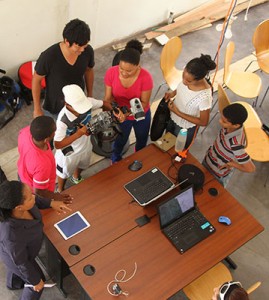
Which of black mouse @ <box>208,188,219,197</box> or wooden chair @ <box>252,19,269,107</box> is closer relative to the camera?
black mouse @ <box>208,188,219,197</box>

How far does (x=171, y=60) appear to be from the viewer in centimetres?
439

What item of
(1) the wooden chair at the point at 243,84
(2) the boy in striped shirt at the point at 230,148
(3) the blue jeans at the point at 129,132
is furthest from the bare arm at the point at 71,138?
(1) the wooden chair at the point at 243,84

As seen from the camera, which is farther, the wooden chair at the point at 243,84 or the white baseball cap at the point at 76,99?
the wooden chair at the point at 243,84

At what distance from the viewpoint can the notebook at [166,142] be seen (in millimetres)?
3436

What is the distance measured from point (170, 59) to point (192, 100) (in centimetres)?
123

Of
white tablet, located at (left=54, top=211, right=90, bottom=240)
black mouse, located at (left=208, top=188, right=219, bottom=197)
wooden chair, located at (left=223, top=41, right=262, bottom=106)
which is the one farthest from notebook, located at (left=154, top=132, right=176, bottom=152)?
wooden chair, located at (left=223, top=41, right=262, bottom=106)

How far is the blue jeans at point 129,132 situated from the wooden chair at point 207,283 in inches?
54.1

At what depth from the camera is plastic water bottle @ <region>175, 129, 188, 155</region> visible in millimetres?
3309

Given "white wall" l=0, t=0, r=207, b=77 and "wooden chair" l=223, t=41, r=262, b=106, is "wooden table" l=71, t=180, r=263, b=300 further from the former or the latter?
"white wall" l=0, t=0, r=207, b=77

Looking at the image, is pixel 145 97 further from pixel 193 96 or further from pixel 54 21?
pixel 54 21

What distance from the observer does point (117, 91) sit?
3.32m

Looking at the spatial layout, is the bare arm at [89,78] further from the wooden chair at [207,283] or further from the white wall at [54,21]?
the wooden chair at [207,283]

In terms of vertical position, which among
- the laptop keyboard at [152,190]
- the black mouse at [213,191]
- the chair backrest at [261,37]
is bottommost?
the black mouse at [213,191]

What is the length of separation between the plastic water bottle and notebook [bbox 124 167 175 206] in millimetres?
311
